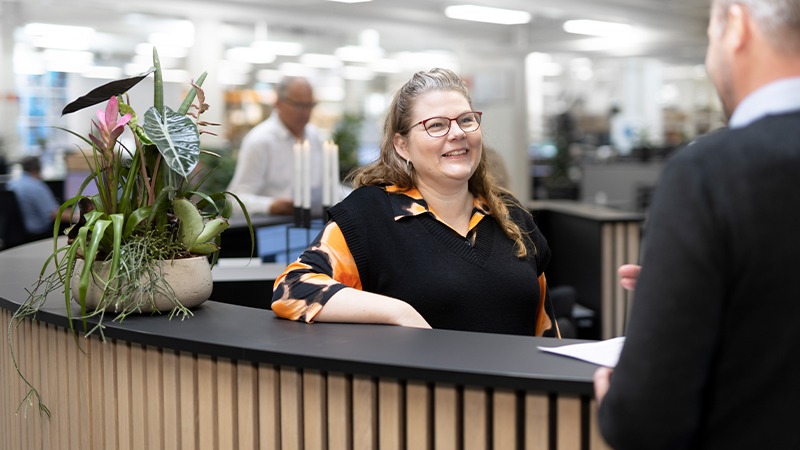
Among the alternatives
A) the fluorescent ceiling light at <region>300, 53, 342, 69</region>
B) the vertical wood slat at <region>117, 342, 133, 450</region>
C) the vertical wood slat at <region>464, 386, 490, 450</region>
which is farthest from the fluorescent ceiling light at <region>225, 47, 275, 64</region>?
the vertical wood slat at <region>464, 386, 490, 450</region>

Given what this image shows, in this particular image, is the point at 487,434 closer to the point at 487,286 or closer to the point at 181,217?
the point at 487,286

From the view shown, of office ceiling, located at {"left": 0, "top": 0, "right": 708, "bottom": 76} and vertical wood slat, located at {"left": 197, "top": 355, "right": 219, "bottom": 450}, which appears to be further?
office ceiling, located at {"left": 0, "top": 0, "right": 708, "bottom": 76}

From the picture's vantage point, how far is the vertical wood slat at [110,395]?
59.2 inches

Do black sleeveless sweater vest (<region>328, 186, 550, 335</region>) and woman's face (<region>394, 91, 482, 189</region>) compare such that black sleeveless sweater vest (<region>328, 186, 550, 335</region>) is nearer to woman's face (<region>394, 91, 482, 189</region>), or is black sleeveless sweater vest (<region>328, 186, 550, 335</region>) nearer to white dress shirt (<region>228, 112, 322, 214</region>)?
woman's face (<region>394, 91, 482, 189</region>)

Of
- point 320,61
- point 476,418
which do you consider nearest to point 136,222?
point 476,418

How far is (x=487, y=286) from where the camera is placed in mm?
1742

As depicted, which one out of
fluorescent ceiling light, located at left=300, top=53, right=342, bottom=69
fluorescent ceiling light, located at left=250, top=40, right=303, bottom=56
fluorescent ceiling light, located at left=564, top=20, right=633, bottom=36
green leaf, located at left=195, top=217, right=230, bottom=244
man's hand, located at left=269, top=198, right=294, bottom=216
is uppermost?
fluorescent ceiling light, located at left=564, top=20, right=633, bottom=36

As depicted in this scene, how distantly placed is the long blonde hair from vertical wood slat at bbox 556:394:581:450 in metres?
0.76

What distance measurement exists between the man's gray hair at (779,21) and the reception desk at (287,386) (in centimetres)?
55

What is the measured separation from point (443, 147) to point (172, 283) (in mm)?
760

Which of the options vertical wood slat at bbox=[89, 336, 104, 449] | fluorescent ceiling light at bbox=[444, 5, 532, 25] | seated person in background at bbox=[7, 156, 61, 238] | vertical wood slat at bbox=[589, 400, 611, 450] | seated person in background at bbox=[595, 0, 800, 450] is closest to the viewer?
seated person in background at bbox=[595, 0, 800, 450]

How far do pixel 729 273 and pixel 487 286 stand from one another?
1.01m

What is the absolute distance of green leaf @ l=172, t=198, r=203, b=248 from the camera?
5.14ft

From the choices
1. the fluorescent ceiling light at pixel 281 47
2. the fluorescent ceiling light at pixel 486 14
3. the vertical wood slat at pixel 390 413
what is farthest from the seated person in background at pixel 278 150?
the fluorescent ceiling light at pixel 281 47
